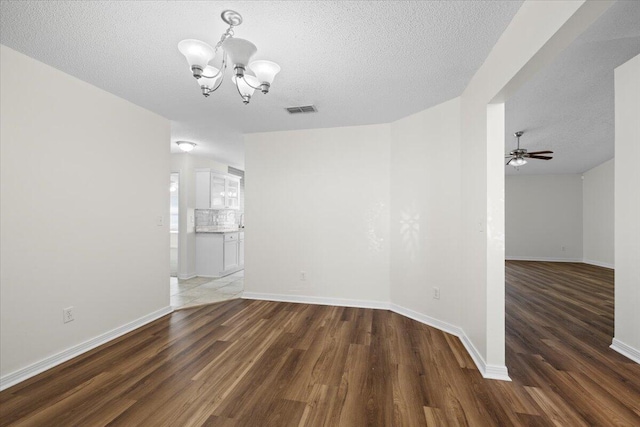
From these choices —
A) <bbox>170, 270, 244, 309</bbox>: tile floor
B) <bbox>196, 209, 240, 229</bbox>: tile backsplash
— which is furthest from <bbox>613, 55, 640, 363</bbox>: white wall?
<bbox>196, 209, 240, 229</bbox>: tile backsplash

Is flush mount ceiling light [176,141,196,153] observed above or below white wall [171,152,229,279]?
above

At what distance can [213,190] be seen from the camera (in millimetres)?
5840

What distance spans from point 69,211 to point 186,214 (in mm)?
3052

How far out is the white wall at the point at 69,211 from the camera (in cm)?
210

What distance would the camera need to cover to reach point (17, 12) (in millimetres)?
1721

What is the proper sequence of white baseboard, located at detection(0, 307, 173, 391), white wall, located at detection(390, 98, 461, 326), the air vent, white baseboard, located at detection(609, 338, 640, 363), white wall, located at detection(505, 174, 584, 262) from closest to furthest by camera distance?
1. white baseboard, located at detection(0, 307, 173, 391)
2. white baseboard, located at detection(609, 338, 640, 363)
3. white wall, located at detection(390, 98, 461, 326)
4. the air vent
5. white wall, located at detection(505, 174, 584, 262)

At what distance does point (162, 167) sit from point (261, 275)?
2.00 meters

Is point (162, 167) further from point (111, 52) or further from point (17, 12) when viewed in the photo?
point (17, 12)

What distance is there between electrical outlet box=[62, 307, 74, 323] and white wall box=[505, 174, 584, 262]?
9347 millimetres

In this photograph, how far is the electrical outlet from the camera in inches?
95.4

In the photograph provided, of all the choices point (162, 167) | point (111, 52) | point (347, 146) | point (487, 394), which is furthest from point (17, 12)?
point (487, 394)

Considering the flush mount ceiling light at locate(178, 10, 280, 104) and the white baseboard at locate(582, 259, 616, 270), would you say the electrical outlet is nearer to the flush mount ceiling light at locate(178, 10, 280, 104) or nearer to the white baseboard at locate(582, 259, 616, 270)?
the flush mount ceiling light at locate(178, 10, 280, 104)

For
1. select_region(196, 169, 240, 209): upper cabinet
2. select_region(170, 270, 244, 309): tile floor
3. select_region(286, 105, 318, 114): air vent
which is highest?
select_region(286, 105, 318, 114): air vent

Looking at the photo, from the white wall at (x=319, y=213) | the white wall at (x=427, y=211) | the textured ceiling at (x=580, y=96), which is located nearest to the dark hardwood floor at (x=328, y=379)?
the white wall at (x=427, y=211)
